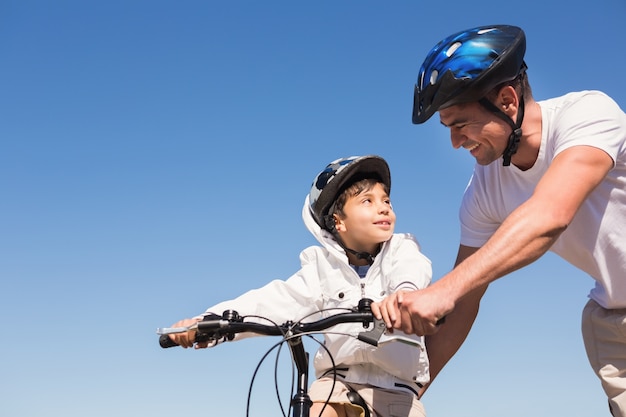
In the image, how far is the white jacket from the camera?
4.46 meters

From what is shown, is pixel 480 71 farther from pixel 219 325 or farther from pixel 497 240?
pixel 219 325

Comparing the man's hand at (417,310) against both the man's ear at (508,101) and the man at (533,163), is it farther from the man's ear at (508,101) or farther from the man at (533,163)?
the man's ear at (508,101)

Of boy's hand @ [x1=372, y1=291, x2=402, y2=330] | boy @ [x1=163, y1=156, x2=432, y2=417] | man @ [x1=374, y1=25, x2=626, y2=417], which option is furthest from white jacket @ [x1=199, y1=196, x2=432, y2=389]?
boy's hand @ [x1=372, y1=291, x2=402, y2=330]

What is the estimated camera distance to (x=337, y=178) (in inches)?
206

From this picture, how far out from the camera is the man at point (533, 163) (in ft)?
12.3

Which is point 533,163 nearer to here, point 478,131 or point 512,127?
point 512,127

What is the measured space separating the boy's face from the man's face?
0.86m

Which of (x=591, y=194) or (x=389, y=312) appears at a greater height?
(x=591, y=194)

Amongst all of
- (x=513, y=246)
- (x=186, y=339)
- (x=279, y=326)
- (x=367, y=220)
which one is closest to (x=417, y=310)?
(x=513, y=246)

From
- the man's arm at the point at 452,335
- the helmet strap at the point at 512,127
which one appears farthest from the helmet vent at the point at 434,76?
the man's arm at the point at 452,335

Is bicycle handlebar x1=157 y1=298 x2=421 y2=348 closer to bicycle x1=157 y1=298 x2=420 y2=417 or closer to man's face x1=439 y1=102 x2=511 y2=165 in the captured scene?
bicycle x1=157 y1=298 x2=420 y2=417

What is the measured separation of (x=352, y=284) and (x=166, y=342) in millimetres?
1425

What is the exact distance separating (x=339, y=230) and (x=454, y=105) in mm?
1344

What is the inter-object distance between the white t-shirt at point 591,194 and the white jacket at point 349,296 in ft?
2.26
